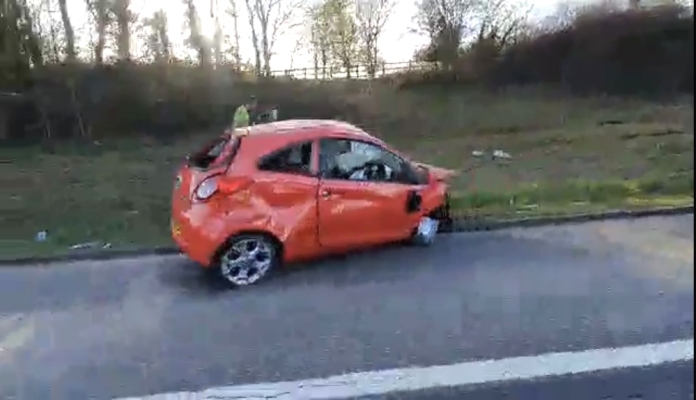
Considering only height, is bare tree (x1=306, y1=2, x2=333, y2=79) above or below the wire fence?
above

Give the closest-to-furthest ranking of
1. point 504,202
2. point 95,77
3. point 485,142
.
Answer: point 504,202, point 485,142, point 95,77

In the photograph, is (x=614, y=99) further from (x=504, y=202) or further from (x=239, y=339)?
(x=239, y=339)

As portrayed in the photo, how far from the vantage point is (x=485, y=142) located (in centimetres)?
1750

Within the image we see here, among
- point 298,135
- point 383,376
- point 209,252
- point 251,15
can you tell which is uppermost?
point 251,15

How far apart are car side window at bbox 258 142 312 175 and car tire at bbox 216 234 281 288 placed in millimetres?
629

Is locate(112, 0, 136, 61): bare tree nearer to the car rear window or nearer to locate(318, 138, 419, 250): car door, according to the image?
the car rear window

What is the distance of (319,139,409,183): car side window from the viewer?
6.79 meters

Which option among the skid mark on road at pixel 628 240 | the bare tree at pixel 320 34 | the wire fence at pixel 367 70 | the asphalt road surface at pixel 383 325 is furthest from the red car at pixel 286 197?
the bare tree at pixel 320 34

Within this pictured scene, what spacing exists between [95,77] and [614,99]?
13.2 m

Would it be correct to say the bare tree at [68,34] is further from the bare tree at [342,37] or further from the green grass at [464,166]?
the bare tree at [342,37]

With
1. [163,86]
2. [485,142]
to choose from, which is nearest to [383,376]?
[485,142]

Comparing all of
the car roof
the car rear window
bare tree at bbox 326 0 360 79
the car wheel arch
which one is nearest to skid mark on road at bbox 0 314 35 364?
the car wheel arch

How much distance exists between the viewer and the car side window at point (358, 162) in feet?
22.3

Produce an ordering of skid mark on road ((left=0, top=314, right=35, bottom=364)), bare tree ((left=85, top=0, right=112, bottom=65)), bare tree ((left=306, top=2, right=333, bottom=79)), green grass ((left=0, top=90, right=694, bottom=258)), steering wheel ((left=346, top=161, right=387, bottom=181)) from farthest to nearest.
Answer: bare tree ((left=306, top=2, right=333, bottom=79)) < bare tree ((left=85, top=0, right=112, bottom=65)) < green grass ((left=0, top=90, right=694, bottom=258)) < steering wheel ((left=346, top=161, right=387, bottom=181)) < skid mark on road ((left=0, top=314, right=35, bottom=364))
